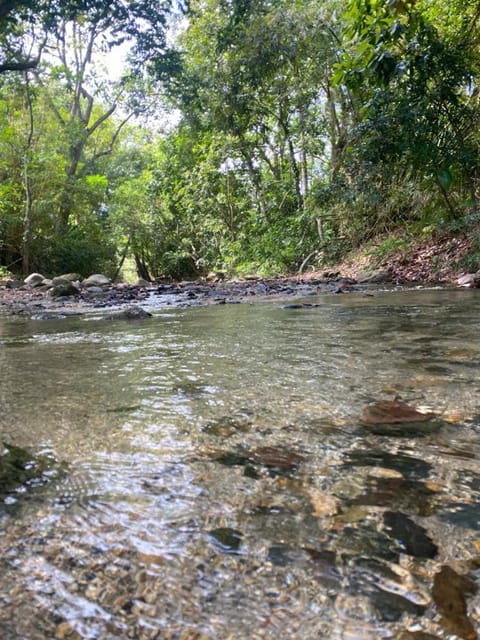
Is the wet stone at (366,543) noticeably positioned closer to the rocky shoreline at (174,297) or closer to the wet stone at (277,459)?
the wet stone at (277,459)

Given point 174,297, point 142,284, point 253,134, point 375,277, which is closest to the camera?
point 174,297

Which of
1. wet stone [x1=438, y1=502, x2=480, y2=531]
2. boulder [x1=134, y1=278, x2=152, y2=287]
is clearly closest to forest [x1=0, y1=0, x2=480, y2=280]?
boulder [x1=134, y1=278, x2=152, y2=287]

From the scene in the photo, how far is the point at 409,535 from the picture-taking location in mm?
745

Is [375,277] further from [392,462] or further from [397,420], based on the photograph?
[392,462]

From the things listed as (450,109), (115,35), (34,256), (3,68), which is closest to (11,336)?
(450,109)

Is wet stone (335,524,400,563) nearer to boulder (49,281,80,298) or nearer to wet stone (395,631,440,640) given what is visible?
wet stone (395,631,440,640)

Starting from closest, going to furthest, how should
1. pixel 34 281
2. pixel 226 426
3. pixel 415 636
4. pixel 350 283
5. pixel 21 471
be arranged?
pixel 415 636 < pixel 21 471 < pixel 226 426 < pixel 350 283 < pixel 34 281

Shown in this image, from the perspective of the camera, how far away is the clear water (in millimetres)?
585

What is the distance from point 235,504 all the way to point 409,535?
0.94 feet

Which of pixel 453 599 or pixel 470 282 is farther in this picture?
pixel 470 282

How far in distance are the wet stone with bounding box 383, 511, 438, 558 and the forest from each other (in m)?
3.94

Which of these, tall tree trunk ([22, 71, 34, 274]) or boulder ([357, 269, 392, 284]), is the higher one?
tall tree trunk ([22, 71, 34, 274])

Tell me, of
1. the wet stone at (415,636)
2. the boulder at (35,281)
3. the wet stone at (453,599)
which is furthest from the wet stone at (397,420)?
the boulder at (35,281)

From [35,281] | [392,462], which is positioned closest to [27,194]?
[35,281]
